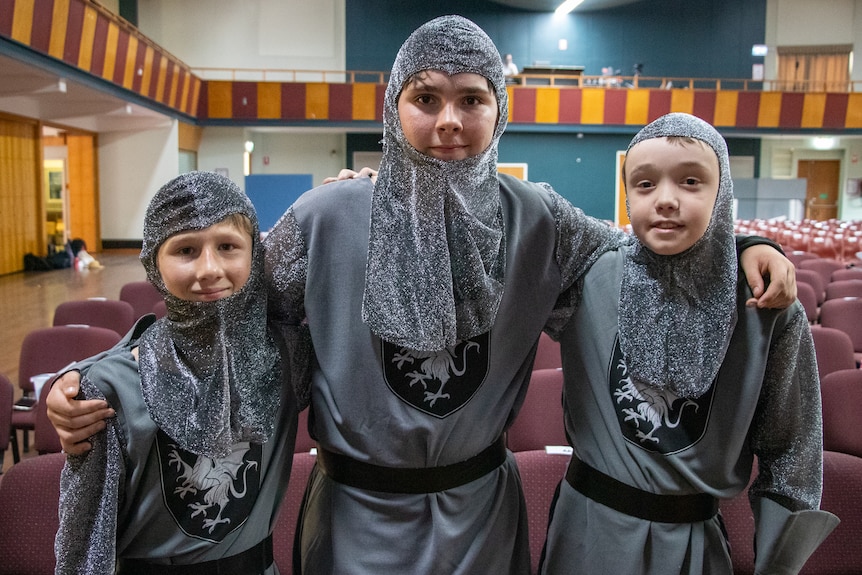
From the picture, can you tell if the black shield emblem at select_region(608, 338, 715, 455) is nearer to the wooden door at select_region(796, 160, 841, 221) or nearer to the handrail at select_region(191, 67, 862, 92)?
the handrail at select_region(191, 67, 862, 92)

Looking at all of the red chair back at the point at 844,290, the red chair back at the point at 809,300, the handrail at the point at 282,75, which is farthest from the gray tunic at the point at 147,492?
the handrail at the point at 282,75

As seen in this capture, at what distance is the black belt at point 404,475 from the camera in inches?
60.4

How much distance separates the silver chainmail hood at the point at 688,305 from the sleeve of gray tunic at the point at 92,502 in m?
1.07

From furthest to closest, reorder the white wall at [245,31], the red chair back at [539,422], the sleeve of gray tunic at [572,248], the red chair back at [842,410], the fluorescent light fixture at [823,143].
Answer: the fluorescent light fixture at [823,143]
the white wall at [245,31]
the red chair back at [539,422]
the red chair back at [842,410]
the sleeve of gray tunic at [572,248]

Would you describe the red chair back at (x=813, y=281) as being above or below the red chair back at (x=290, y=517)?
above

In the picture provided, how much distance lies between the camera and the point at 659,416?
5.00 ft

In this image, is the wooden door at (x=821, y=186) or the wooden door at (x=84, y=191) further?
the wooden door at (x=821, y=186)

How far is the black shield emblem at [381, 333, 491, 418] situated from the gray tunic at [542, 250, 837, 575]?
32 centimetres

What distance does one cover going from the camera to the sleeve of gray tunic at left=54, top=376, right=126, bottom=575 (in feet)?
→ 4.63

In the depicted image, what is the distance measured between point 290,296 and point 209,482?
0.42 m

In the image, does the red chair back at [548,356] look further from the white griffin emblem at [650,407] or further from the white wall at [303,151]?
the white wall at [303,151]

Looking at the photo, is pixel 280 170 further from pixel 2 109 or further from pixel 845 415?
pixel 845 415

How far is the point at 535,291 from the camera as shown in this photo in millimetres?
1607

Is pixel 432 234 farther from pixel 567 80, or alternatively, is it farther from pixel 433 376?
pixel 567 80
